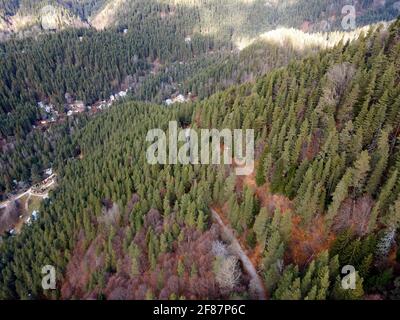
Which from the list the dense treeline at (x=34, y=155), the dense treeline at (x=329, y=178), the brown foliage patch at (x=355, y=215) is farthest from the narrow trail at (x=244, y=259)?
the dense treeline at (x=34, y=155)

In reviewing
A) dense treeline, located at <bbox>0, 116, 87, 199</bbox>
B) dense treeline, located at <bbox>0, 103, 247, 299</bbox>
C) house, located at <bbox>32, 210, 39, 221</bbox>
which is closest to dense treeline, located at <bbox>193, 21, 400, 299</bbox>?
dense treeline, located at <bbox>0, 103, 247, 299</bbox>

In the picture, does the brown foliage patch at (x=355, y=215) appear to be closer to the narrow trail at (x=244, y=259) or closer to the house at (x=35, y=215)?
the narrow trail at (x=244, y=259)

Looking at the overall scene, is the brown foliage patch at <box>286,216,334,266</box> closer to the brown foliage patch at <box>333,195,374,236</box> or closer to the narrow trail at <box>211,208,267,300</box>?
the brown foliage patch at <box>333,195,374,236</box>

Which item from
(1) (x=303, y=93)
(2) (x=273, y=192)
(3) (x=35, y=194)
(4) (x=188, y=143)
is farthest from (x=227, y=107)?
(3) (x=35, y=194)

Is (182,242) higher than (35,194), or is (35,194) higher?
(182,242)

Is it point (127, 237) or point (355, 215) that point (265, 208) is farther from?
point (127, 237)
